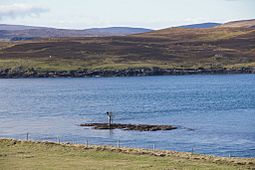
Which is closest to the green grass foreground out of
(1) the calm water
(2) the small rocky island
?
(1) the calm water

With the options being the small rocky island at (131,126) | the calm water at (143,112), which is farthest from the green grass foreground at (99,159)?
the small rocky island at (131,126)

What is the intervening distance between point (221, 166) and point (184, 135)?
32063mm

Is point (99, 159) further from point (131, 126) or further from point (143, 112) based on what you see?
point (143, 112)

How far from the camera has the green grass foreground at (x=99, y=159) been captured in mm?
48844

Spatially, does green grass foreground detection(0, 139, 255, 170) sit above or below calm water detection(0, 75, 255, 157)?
above

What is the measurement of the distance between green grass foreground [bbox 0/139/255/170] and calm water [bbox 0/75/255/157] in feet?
43.3

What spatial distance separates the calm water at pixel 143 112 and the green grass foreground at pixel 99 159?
1320cm

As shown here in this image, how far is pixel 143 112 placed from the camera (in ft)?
375

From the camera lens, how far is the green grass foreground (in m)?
48.8

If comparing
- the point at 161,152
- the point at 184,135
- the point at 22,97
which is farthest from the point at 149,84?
the point at 161,152

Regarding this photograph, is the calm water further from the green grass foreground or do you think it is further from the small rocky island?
the green grass foreground

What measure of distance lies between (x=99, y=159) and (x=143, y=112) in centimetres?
6184

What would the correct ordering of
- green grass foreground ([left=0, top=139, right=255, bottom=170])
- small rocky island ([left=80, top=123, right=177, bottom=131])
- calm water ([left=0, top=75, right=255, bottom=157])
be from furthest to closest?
small rocky island ([left=80, top=123, right=177, bottom=131]) < calm water ([left=0, top=75, right=255, bottom=157]) < green grass foreground ([left=0, top=139, right=255, bottom=170])

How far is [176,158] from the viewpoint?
5297 cm
